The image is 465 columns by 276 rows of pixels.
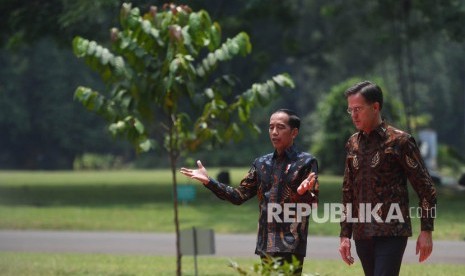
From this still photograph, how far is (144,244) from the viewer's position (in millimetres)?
20047

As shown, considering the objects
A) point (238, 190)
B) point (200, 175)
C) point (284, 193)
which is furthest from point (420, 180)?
point (200, 175)

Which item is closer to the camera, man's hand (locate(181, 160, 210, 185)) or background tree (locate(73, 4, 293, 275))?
man's hand (locate(181, 160, 210, 185))

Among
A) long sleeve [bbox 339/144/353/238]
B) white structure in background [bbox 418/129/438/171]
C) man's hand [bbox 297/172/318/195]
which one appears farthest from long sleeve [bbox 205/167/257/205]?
white structure in background [bbox 418/129/438/171]

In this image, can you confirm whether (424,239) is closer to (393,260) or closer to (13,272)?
(393,260)

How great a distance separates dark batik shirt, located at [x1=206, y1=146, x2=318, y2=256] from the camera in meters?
7.86

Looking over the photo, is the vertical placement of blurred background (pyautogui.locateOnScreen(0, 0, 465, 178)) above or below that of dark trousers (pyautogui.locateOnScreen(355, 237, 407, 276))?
above

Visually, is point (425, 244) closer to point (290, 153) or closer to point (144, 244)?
point (290, 153)

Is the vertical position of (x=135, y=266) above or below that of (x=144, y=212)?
below

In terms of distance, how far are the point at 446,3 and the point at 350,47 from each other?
48032 mm

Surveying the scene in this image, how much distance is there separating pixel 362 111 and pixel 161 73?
5.83 meters

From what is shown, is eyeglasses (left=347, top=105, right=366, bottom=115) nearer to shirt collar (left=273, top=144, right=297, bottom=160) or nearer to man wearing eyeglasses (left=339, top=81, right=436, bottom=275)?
man wearing eyeglasses (left=339, top=81, right=436, bottom=275)

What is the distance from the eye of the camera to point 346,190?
7.65m

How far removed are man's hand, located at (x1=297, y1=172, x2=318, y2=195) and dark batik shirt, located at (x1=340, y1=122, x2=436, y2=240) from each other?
300 mm

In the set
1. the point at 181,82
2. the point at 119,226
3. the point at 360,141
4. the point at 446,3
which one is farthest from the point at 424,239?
the point at 446,3
